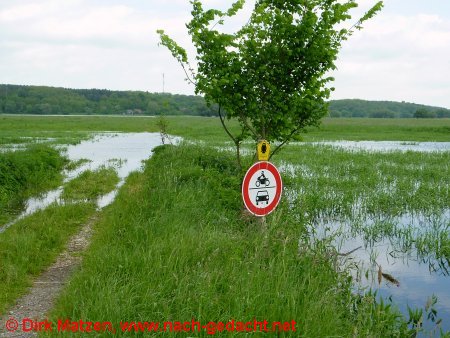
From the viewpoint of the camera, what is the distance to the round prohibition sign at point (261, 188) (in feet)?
20.1

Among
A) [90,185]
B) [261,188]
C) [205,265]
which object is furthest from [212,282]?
[90,185]

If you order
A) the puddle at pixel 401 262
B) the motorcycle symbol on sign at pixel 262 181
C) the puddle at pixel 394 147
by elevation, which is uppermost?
the motorcycle symbol on sign at pixel 262 181

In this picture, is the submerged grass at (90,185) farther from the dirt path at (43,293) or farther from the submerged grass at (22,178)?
the dirt path at (43,293)

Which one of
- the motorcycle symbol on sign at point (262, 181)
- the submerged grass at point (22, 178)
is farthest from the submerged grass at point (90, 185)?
the motorcycle symbol on sign at point (262, 181)

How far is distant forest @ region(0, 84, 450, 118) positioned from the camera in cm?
14662

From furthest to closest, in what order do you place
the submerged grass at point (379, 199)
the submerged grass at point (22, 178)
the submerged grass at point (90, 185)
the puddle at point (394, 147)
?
the puddle at point (394, 147) → the submerged grass at point (90, 185) → the submerged grass at point (22, 178) → the submerged grass at point (379, 199)

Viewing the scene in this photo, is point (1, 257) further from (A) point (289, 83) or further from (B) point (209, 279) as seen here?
(A) point (289, 83)

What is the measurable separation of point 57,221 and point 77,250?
2151 millimetres

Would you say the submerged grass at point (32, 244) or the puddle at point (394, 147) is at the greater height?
the puddle at point (394, 147)

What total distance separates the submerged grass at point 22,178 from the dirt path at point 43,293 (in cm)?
396

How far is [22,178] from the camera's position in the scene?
1644cm

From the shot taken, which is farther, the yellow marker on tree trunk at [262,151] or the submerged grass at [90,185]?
the submerged grass at [90,185]

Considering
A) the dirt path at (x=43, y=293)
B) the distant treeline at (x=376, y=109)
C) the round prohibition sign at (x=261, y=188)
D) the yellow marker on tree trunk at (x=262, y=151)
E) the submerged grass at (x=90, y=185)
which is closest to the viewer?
the dirt path at (x=43, y=293)

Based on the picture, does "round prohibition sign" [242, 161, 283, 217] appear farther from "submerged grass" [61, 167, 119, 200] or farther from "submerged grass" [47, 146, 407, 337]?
"submerged grass" [61, 167, 119, 200]
